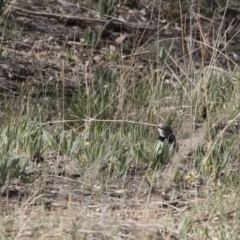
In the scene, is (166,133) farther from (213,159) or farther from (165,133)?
(213,159)

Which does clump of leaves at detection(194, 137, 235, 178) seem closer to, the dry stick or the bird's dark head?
the bird's dark head

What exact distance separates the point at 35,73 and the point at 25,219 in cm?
315

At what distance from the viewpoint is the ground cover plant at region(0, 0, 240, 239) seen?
13.6 ft

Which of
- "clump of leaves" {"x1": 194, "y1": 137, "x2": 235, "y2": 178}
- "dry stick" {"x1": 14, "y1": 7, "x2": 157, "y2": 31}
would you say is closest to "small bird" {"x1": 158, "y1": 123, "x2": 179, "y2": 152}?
"clump of leaves" {"x1": 194, "y1": 137, "x2": 235, "y2": 178}

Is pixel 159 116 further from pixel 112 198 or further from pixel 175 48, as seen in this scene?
pixel 175 48

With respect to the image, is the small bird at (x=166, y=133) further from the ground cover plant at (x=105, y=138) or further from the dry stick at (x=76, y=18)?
the dry stick at (x=76, y=18)

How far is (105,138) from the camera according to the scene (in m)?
5.38

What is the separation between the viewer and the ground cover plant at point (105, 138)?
416cm

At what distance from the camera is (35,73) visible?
6.99 m

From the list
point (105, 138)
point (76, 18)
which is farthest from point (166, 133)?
point (76, 18)

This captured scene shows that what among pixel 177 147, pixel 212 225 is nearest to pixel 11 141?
pixel 177 147

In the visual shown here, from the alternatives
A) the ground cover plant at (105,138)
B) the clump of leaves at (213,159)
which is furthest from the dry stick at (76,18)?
the clump of leaves at (213,159)

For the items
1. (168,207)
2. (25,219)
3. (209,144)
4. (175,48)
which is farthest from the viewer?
(175,48)

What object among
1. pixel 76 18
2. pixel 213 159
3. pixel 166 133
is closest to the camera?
pixel 213 159
